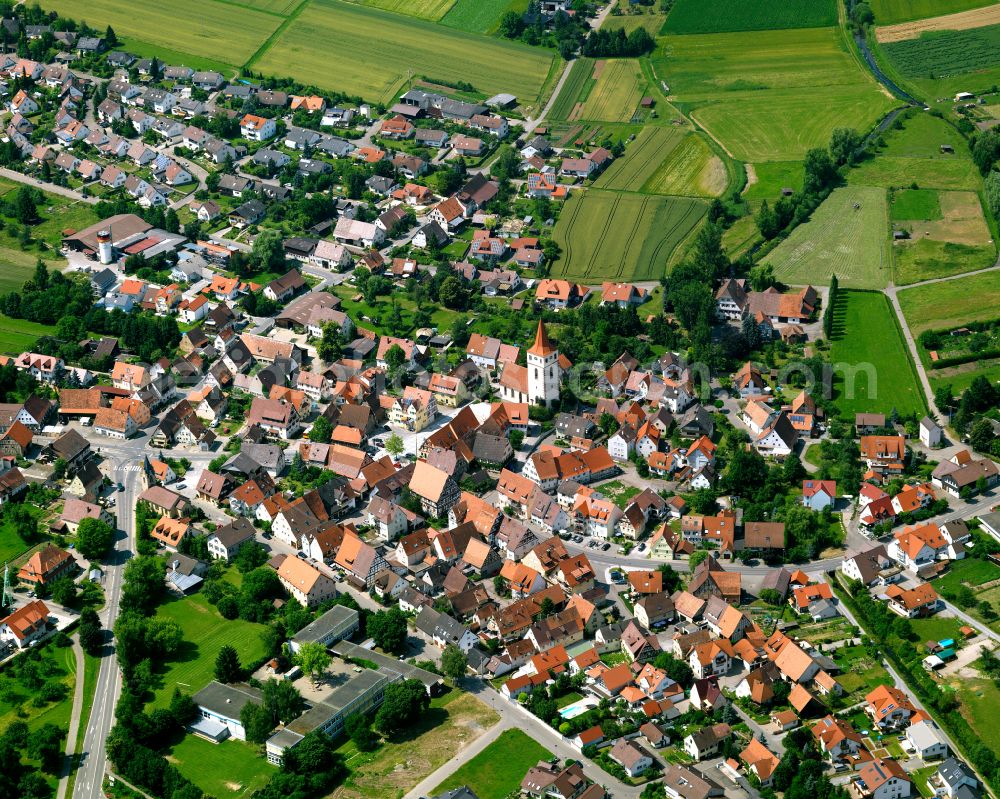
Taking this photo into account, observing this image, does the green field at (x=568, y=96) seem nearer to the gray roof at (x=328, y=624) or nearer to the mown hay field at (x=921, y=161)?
the mown hay field at (x=921, y=161)

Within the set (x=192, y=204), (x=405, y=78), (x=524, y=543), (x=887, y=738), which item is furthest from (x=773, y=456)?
(x=405, y=78)

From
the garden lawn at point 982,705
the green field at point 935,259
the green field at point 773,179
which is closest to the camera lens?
the garden lawn at point 982,705

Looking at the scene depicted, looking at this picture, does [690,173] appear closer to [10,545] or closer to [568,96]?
[568,96]

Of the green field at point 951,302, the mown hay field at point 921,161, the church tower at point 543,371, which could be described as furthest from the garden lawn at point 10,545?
the mown hay field at point 921,161

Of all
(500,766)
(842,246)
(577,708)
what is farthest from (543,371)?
(842,246)

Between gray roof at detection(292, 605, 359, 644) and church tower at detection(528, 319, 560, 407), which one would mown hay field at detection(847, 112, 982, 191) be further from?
gray roof at detection(292, 605, 359, 644)

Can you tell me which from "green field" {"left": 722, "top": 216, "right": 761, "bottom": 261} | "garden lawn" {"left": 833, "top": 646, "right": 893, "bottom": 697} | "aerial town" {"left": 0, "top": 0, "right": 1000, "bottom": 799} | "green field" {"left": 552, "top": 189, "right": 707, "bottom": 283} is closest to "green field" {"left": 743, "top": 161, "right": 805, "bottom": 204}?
"aerial town" {"left": 0, "top": 0, "right": 1000, "bottom": 799}
